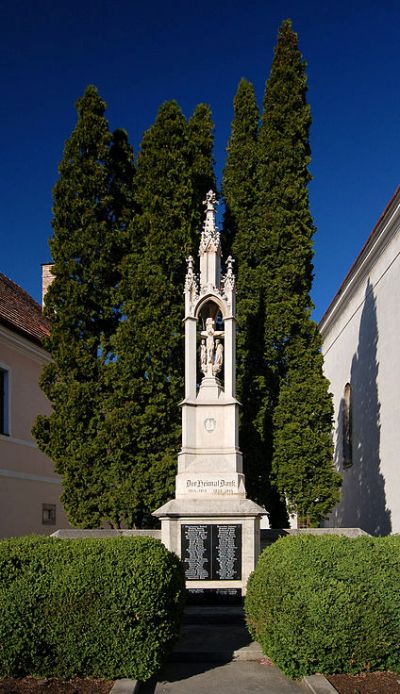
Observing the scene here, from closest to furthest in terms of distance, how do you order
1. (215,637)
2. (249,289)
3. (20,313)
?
(215,637), (249,289), (20,313)

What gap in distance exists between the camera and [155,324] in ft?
44.3

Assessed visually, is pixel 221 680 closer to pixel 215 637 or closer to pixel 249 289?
pixel 215 637

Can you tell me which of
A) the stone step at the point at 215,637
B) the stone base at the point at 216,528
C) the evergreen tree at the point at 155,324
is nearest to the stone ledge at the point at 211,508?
the stone base at the point at 216,528

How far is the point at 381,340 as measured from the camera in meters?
16.3

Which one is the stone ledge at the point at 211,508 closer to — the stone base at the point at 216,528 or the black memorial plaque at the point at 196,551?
the stone base at the point at 216,528

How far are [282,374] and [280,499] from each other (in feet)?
8.86

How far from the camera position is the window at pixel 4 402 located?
15945 mm

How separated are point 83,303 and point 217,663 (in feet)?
27.6

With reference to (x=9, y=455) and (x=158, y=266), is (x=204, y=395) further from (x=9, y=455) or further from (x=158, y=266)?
(x=9, y=455)

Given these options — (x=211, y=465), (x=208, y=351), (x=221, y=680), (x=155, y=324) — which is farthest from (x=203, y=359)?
(x=221, y=680)

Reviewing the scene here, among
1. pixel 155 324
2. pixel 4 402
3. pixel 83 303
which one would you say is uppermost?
pixel 83 303

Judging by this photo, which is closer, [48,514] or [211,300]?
[211,300]

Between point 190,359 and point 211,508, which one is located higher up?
point 190,359

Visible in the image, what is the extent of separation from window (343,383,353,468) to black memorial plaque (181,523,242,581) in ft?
33.9
